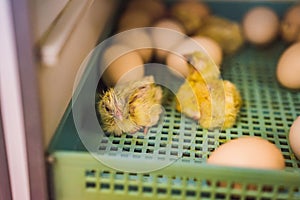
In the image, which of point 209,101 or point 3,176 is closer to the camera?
point 3,176

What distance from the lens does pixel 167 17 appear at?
113 cm

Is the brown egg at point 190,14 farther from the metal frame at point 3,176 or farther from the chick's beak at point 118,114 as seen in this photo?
the metal frame at point 3,176

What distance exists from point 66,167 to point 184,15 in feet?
1.72

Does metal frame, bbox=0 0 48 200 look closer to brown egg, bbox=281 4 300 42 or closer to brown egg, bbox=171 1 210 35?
brown egg, bbox=171 1 210 35

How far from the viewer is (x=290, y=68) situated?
983mm

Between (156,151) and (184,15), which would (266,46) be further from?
(156,151)

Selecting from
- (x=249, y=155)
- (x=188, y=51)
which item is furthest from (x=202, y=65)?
(x=249, y=155)

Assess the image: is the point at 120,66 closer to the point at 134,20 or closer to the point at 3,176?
the point at 134,20

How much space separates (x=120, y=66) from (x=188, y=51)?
15 centimetres

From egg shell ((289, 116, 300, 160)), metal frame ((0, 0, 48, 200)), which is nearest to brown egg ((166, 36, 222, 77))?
egg shell ((289, 116, 300, 160))

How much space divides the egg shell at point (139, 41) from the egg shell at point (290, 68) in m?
0.25

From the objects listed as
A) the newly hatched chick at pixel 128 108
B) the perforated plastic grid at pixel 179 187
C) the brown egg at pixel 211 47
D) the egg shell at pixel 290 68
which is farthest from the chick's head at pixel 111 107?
the egg shell at pixel 290 68

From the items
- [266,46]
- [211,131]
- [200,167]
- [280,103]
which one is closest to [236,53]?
[266,46]

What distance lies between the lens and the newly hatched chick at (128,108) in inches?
33.6
